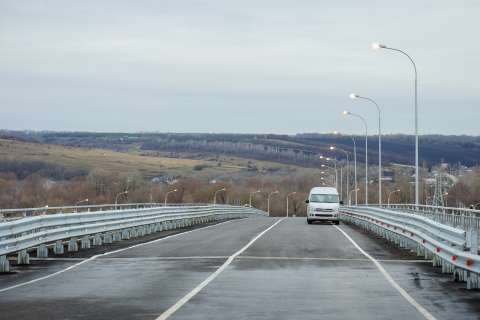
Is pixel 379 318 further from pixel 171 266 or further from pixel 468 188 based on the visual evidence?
pixel 468 188

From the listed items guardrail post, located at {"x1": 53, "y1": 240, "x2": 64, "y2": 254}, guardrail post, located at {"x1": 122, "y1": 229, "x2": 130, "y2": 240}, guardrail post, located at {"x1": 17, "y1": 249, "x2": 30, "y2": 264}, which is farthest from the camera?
guardrail post, located at {"x1": 122, "y1": 229, "x2": 130, "y2": 240}

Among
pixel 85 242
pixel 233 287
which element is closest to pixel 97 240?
pixel 85 242

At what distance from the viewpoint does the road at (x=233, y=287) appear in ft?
44.8

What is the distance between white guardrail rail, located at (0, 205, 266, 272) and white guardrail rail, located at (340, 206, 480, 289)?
A: 28.5 feet

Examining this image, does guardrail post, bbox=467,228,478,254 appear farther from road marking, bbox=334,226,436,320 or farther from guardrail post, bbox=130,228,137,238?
guardrail post, bbox=130,228,137,238

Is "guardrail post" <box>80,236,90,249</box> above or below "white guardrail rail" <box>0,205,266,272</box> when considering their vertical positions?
below

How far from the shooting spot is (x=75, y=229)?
2636 centimetres

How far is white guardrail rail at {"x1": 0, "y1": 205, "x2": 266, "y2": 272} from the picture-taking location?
68.8 feet

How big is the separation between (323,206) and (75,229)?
31.9 metres

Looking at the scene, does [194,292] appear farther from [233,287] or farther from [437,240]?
[437,240]

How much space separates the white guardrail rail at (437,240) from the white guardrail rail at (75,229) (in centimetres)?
869

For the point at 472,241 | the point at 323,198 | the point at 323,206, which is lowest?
the point at 472,241

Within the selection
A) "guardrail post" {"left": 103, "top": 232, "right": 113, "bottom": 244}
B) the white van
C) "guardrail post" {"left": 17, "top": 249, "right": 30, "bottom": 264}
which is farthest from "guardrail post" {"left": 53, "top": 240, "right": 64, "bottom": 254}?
the white van

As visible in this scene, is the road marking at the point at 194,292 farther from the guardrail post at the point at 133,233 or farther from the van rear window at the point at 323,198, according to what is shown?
the van rear window at the point at 323,198
